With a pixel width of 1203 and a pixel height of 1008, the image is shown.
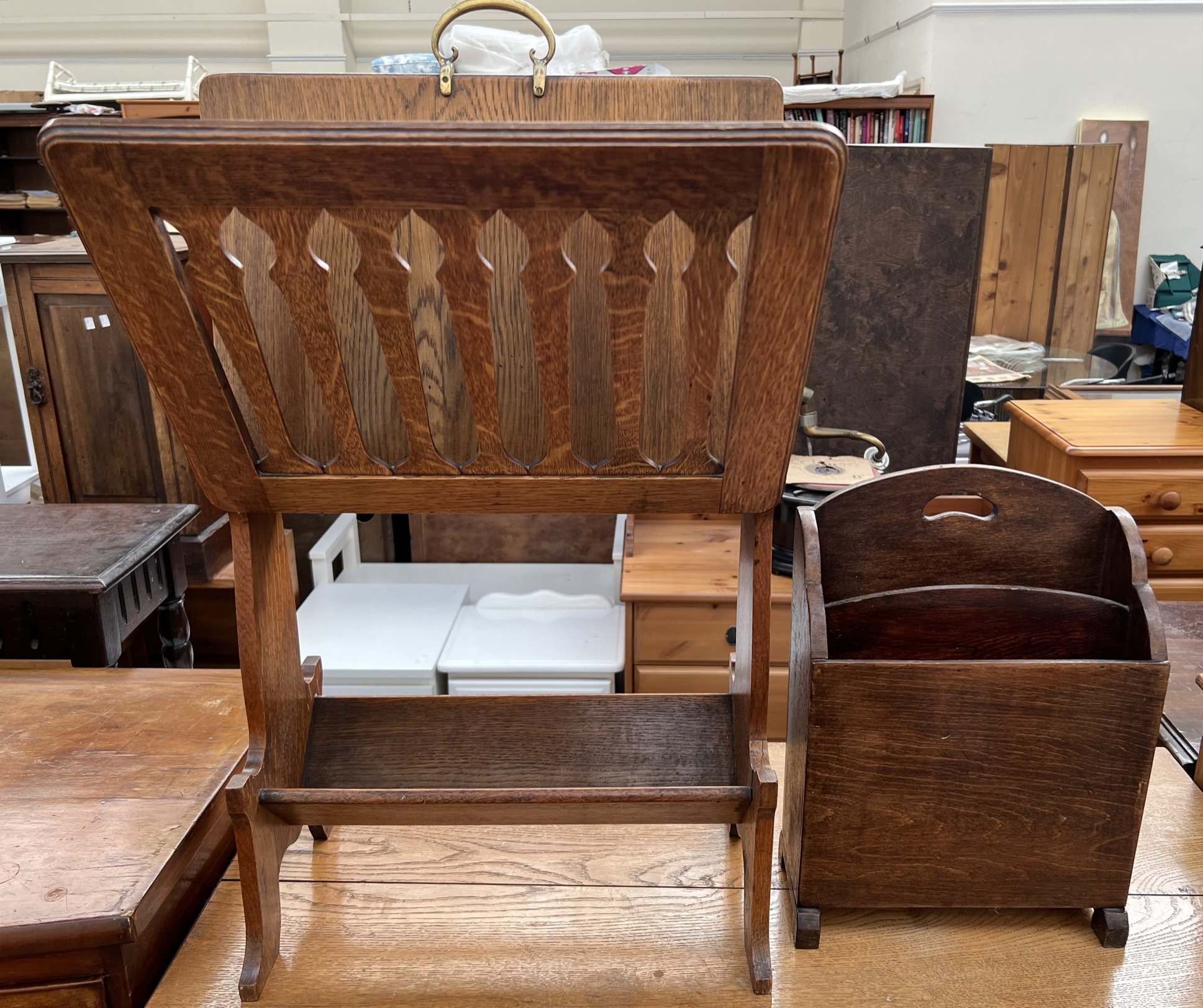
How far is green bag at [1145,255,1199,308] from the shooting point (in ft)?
16.0

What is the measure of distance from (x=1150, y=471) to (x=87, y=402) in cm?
254

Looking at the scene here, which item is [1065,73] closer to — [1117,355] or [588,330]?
[1117,355]

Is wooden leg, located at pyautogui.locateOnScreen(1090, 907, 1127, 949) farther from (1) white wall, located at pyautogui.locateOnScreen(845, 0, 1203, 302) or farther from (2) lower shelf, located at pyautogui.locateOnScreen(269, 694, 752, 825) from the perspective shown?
(1) white wall, located at pyautogui.locateOnScreen(845, 0, 1203, 302)

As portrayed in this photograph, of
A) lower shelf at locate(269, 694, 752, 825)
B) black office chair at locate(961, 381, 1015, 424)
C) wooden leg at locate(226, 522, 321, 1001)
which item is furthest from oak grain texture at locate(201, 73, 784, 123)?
black office chair at locate(961, 381, 1015, 424)

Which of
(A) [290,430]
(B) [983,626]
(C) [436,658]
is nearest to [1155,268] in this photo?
(C) [436,658]

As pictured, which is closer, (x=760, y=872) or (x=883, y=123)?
(x=760, y=872)

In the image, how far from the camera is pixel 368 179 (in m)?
0.56

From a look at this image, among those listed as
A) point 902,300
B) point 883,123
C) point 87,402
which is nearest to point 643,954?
point 902,300

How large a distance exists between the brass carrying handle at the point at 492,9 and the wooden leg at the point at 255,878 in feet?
2.02

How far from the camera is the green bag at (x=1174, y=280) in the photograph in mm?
4883

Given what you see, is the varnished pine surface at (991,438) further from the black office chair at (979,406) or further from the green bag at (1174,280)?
the green bag at (1174,280)

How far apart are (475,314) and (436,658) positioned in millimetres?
1810

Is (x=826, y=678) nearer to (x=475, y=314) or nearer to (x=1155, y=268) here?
(x=475, y=314)

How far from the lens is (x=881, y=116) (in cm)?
467
